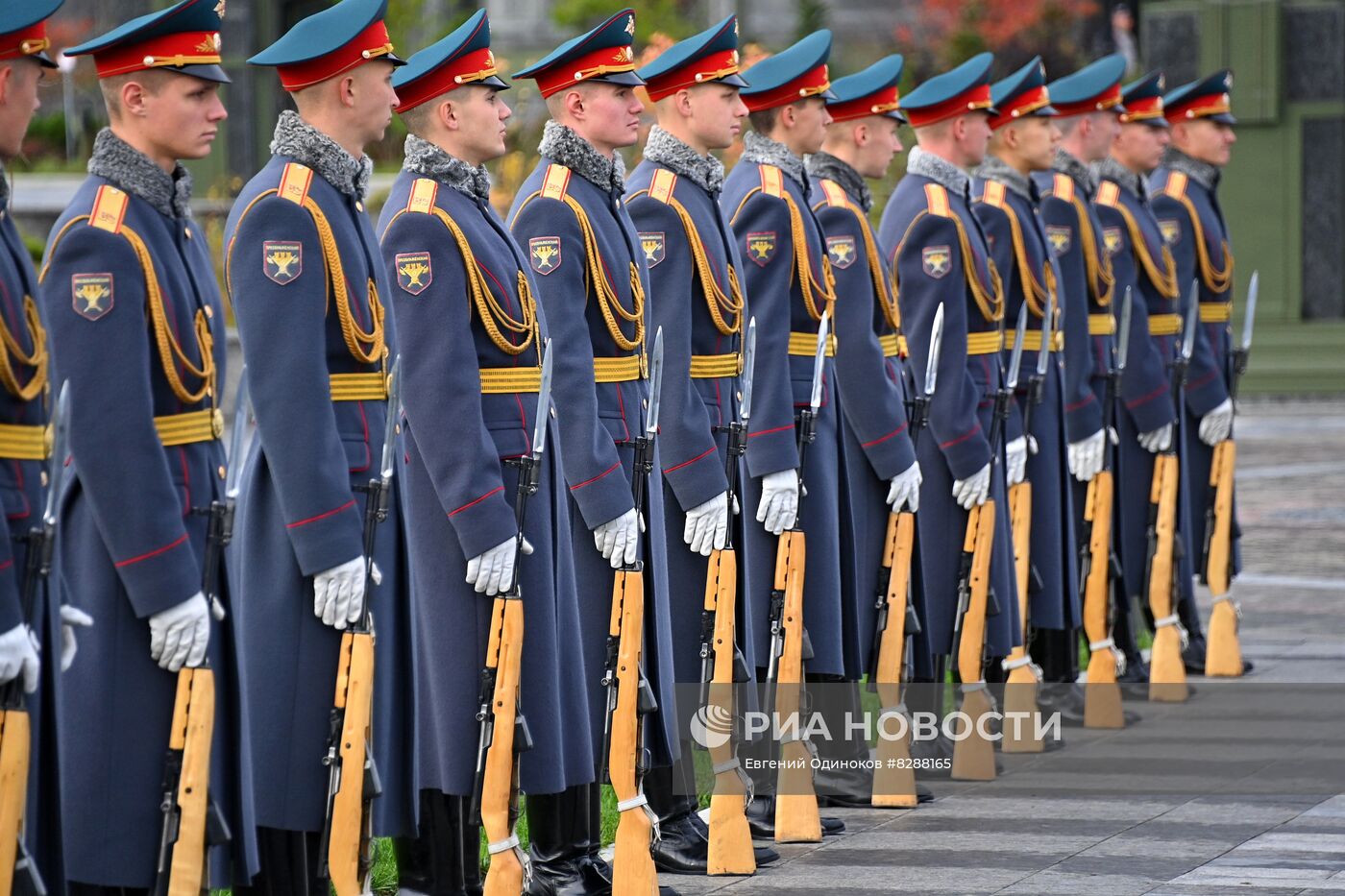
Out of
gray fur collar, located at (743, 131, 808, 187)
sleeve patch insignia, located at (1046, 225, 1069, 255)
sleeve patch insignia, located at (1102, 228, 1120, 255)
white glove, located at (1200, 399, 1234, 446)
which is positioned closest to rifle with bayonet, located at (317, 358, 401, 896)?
gray fur collar, located at (743, 131, 808, 187)

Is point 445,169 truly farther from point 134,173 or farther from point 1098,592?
point 1098,592

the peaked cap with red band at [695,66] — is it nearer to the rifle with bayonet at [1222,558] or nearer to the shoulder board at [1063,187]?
the shoulder board at [1063,187]

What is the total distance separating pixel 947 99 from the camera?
7.68 meters

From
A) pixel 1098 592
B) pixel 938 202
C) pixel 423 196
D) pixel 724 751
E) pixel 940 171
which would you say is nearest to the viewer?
pixel 423 196

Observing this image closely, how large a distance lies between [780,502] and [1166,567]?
2860 mm

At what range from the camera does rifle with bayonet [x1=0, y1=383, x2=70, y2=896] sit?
3908 millimetres

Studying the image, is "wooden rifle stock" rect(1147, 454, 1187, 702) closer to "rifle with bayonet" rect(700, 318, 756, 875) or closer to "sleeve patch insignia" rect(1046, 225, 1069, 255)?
"sleeve patch insignia" rect(1046, 225, 1069, 255)

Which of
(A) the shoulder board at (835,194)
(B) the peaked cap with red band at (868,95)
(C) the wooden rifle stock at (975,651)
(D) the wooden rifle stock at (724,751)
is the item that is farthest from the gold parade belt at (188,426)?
(C) the wooden rifle stock at (975,651)

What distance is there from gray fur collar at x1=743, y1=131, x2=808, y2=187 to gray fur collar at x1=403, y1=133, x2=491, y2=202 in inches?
59.8

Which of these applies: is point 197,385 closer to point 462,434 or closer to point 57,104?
point 462,434

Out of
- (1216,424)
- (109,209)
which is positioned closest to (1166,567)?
(1216,424)

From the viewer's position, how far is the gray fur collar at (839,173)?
7129mm

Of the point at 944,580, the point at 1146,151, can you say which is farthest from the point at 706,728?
the point at 1146,151

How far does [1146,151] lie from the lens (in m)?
9.40
